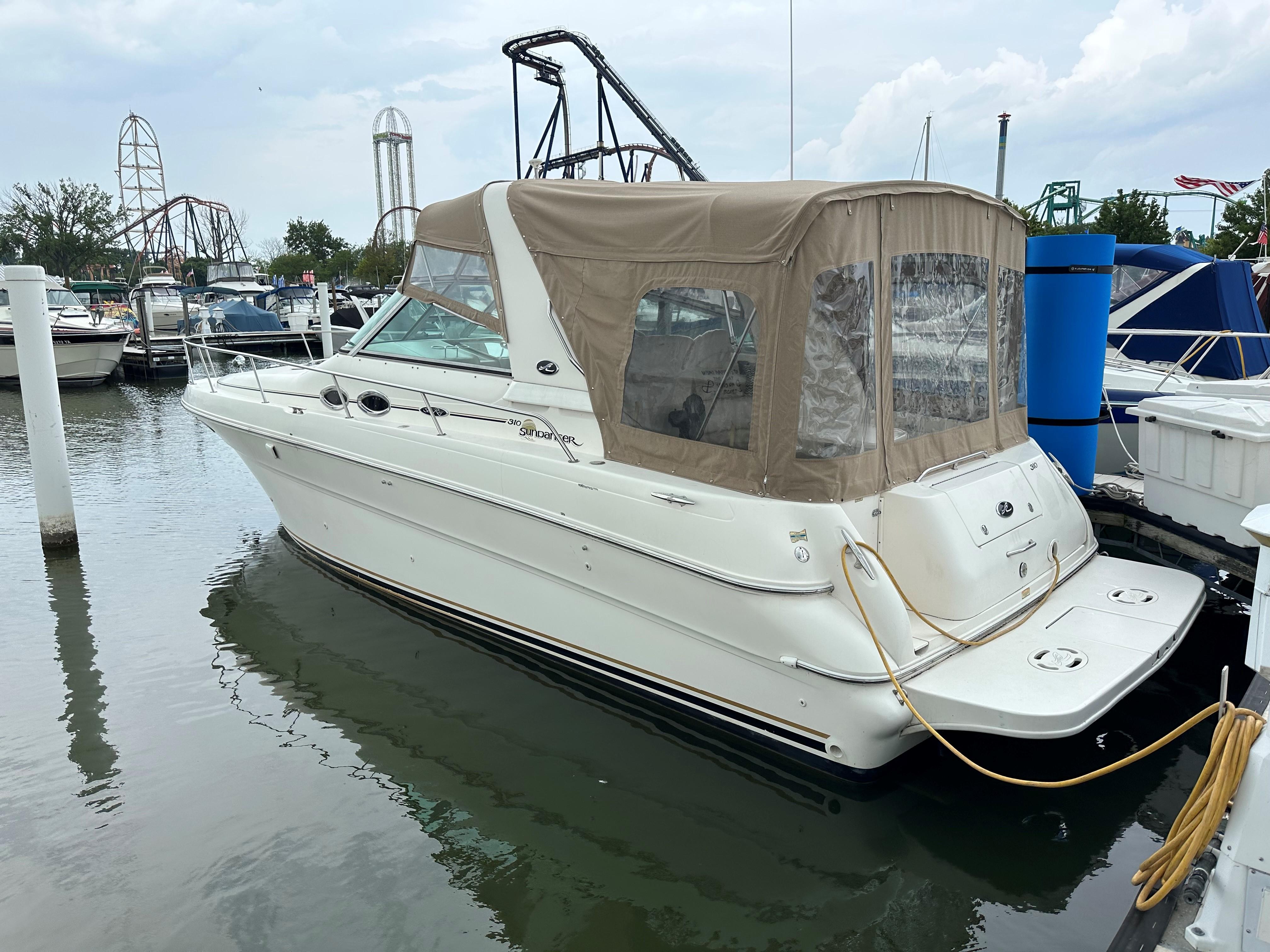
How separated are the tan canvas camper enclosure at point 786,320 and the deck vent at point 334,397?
1.52 metres

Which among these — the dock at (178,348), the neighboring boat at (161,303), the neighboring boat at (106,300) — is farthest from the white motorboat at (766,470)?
the neighboring boat at (106,300)

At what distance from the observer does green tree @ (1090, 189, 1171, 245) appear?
26.8 metres

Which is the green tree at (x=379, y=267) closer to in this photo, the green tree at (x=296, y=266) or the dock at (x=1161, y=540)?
the green tree at (x=296, y=266)

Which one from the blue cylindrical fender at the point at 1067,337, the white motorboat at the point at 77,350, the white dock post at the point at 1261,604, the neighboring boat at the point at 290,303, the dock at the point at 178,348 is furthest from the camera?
Answer: the neighboring boat at the point at 290,303

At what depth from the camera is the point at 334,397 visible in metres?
5.61

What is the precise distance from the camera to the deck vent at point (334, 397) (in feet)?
18.2

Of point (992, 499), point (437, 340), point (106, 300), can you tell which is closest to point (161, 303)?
point (106, 300)

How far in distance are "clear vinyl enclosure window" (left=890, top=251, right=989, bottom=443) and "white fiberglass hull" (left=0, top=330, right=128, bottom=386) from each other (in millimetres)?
19747

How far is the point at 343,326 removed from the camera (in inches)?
1064

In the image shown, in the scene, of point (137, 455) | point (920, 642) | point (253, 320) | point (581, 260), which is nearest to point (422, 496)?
point (581, 260)

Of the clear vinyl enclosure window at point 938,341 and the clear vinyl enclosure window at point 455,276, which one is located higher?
the clear vinyl enclosure window at point 455,276

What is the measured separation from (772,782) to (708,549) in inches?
42.0

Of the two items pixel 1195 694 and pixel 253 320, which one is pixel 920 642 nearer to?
pixel 1195 694

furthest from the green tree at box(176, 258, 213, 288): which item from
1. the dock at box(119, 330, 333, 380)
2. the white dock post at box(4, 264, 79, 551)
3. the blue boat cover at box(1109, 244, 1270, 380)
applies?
the blue boat cover at box(1109, 244, 1270, 380)
